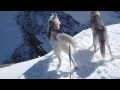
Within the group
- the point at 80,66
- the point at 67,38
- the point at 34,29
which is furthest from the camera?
the point at 34,29

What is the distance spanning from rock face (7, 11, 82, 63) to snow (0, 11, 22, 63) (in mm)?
57

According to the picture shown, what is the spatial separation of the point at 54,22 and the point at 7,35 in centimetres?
51

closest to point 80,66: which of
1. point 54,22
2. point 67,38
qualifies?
point 67,38

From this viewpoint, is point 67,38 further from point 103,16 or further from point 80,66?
point 103,16

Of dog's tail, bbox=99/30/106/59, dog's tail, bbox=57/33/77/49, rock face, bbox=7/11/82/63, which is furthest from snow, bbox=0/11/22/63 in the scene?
dog's tail, bbox=99/30/106/59

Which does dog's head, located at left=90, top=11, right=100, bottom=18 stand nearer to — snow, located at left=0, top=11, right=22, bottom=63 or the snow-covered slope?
the snow-covered slope

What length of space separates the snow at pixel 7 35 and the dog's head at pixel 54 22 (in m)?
0.37

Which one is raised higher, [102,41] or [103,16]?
[103,16]

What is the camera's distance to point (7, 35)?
15.1 ft

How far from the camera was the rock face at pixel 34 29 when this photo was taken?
15.3 ft

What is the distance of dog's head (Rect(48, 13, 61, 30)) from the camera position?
4.68m

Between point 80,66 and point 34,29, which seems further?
point 34,29
